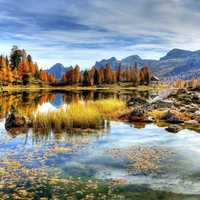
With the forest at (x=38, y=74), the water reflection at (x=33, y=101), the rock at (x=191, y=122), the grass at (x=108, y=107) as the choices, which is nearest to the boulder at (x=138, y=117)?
the rock at (x=191, y=122)

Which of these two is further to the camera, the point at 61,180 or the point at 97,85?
the point at 97,85

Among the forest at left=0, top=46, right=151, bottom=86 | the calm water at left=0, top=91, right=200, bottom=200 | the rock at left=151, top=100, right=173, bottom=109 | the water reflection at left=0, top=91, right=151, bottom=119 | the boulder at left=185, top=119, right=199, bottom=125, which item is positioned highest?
the forest at left=0, top=46, right=151, bottom=86

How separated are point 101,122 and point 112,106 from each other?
16.7 meters

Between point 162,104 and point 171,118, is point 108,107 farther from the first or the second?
point 171,118

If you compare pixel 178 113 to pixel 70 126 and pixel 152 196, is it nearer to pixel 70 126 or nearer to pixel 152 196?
pixel 70 126

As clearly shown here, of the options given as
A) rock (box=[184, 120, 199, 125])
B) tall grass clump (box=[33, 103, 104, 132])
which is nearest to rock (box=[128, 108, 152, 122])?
rock (box=[184, 120, 199, 125])

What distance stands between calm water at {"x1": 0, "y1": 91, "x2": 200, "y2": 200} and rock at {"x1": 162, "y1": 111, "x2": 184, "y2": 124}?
8.34 meters

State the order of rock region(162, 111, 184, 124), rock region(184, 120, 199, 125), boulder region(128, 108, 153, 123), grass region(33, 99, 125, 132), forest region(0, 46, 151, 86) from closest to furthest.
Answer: grass region(33, 99, 125, 132)
rock region(184, 120, 199, 125)
rock region(162, 111, 184, 124)
boulder region(128, 108, 153, 123)
forest region(0, 46, 151, 86)

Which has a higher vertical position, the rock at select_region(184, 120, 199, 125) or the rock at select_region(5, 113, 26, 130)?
the rock at select_region(5, 113, 26, 130)

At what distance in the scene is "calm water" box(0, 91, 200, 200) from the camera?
16.8m

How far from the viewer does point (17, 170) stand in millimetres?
19031

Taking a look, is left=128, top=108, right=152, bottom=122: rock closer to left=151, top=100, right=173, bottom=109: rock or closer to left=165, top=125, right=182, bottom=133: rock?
left=165, top=125, right=182, bottom=133: rock

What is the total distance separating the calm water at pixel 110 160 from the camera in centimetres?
1675

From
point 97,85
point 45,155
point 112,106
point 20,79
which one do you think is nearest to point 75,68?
point 97,85
